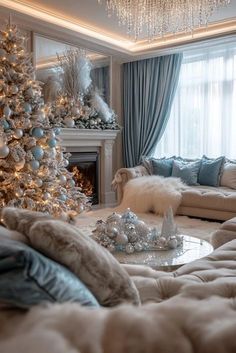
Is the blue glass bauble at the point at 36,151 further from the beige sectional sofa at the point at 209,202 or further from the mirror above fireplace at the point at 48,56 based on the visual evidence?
the beige sectional sofa at the point at 209,202

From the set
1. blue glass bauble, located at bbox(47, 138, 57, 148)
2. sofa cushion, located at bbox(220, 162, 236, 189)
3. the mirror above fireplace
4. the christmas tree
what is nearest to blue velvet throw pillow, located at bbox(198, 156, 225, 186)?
sofa cushion, located at bbox(220, 162, 236, 189)

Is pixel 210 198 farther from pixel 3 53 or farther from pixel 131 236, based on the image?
pixel 3 53

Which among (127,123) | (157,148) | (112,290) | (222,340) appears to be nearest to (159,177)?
(157,148)

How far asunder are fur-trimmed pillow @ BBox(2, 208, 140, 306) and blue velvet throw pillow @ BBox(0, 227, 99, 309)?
0.08m

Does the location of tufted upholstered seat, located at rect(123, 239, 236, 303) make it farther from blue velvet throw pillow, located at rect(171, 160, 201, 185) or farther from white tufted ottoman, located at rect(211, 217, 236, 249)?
blue velvet throw pillow, located at rect(171, 160, 201, 185)

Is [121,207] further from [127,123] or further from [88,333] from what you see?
[88,333]

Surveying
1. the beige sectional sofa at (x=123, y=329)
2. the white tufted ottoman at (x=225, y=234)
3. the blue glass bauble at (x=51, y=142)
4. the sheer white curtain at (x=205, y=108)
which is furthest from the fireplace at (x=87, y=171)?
the beige sectional sofa at (x=123, y=329)

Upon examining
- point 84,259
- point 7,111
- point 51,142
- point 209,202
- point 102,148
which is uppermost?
point 7,111

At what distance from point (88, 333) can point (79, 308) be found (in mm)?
82

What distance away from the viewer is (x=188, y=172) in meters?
5.06

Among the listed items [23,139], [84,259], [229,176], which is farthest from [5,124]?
[229,176]

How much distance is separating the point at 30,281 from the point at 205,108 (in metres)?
5.43

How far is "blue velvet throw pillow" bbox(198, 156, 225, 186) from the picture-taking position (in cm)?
494

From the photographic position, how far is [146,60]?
629cm
